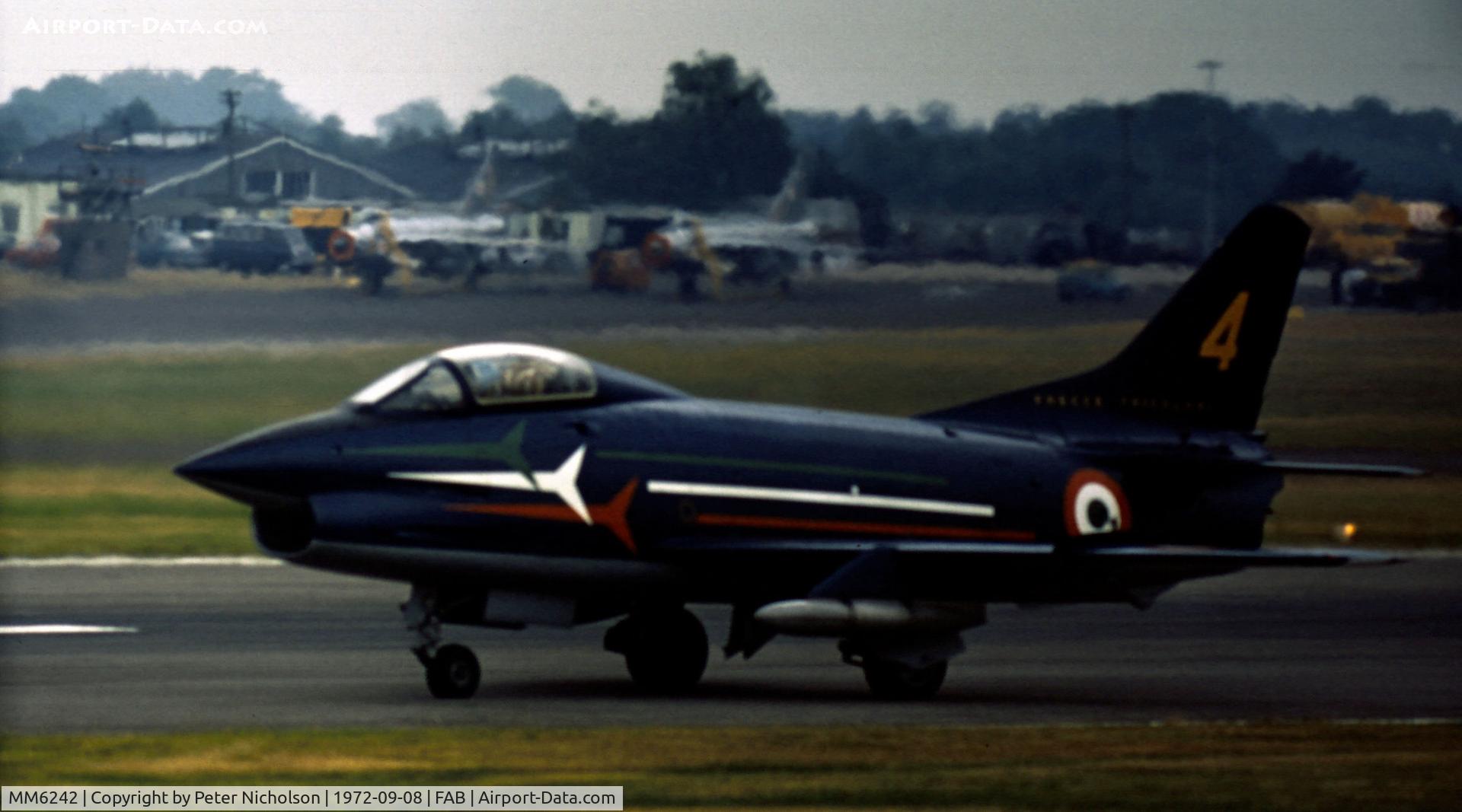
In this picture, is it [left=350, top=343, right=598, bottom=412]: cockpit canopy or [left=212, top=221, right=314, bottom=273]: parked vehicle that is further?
[left=212, top=221, right=314, bottom=273]: parked vehicle

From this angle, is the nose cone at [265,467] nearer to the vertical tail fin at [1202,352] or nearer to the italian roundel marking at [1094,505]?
the vertical tail fin at [1202,352]

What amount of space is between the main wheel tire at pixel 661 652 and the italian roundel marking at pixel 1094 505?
2.88 m

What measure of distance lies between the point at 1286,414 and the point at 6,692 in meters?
21.4

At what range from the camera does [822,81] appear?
1298 inches

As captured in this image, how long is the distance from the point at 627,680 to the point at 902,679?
7.39ft

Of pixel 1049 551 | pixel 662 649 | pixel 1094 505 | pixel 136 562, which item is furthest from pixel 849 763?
pixel 136 562

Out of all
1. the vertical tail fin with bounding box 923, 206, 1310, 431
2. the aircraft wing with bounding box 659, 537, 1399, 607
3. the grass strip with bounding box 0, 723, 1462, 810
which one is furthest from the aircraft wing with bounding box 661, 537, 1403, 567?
the vertical tail fin with bounding box 923, 206, 1310, 431

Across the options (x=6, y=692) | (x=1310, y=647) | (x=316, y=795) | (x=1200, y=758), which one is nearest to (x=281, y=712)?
(x=6, y=692)

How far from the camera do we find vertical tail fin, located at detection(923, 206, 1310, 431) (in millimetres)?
18453

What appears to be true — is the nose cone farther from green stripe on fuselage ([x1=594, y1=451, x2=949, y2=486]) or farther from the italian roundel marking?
the italian roundel marking

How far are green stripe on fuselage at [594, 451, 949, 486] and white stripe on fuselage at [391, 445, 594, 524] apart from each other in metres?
0.23

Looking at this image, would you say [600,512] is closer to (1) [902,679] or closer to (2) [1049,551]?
(1) [902,679]

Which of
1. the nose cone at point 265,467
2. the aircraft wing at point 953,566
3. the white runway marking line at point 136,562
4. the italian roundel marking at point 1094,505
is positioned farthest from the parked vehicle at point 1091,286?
the nose cone at point 265,467

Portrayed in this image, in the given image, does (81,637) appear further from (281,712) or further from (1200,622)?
(1200,622)
